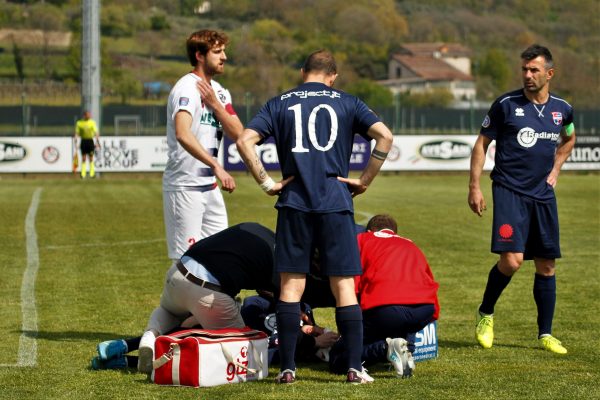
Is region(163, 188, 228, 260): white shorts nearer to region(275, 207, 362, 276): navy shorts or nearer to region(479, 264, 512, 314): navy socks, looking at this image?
region(275, 207, 362, 276): navy shorts

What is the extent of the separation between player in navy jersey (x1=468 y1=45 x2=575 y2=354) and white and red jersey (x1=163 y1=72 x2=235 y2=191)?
6.03 feet

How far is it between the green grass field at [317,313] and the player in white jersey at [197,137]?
1.13m

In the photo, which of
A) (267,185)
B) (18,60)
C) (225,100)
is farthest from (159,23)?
(267,185)

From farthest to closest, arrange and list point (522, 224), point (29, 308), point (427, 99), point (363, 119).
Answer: point (427, 99)
point (29, 308)
point (522, 224)
point (363, 119)

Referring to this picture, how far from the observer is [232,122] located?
795 cm

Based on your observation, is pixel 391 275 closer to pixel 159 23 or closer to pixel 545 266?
pixel 545 266

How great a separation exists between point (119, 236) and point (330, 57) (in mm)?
10314

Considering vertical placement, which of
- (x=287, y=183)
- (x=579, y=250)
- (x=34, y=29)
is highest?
(x=34, y=29)

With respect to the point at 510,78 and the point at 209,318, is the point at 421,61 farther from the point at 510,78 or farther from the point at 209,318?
the point at 209,318

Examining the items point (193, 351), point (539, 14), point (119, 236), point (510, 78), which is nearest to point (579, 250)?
point (119, 236)

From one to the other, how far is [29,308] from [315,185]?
14.6 feet

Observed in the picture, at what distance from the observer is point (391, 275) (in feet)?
24.3

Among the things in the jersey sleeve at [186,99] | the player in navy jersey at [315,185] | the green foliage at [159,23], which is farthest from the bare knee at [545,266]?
the green foliage at [159,23]

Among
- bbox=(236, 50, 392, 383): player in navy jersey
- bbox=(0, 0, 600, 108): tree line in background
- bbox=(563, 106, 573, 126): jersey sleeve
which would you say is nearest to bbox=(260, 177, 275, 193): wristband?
bbox=(236, 50, 392, 383): player in navy jersey
